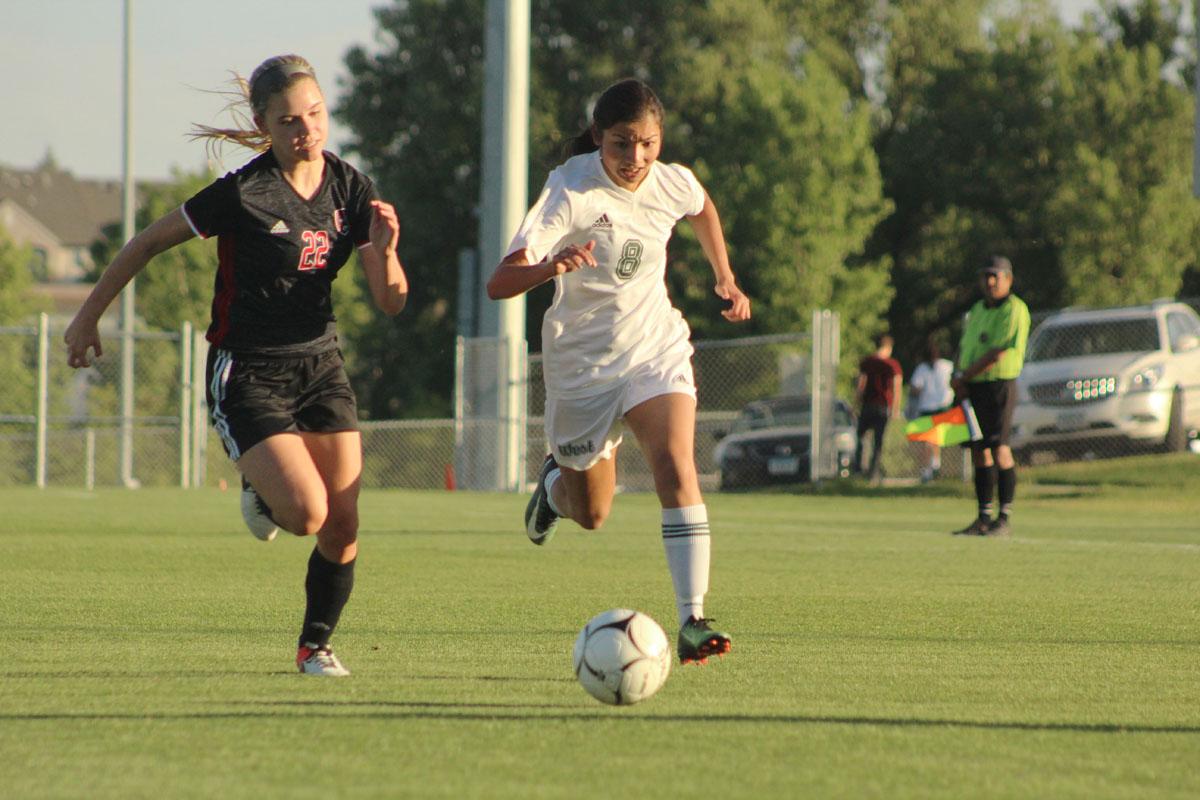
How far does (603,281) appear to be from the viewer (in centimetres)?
649

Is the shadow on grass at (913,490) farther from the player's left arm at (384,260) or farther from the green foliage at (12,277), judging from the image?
the green foliage at (12,277)

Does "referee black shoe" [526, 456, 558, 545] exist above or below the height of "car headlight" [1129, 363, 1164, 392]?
below

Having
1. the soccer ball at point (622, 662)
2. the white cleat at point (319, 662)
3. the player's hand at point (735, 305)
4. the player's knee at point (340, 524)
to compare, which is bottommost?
the white cleat at point (319, 662)

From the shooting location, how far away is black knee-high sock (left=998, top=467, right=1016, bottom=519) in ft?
46.3

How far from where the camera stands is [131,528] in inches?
569

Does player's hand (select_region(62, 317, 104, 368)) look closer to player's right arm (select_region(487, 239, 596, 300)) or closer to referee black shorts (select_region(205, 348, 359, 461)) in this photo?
referee black shorts (select_region(205, 348, 359, 461))

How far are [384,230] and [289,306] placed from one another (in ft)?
1.38

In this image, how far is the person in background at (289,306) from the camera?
589 centimetres

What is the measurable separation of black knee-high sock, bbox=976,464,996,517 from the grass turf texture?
1075 millimetres

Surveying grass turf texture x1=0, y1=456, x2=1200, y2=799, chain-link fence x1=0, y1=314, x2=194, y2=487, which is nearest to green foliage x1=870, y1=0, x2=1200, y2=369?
chain-link fence x1=0, y1=314, x2=194, y2=487

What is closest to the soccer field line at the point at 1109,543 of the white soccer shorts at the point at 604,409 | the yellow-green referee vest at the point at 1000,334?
the yellow-green referee vest at the point at 1000,334

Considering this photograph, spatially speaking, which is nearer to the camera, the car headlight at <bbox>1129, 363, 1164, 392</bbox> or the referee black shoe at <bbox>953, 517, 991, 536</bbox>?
the referee black shoe at <bbox>953, 517, 991, 536</bbox>

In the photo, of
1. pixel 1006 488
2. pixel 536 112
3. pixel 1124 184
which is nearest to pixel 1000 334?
pixel 1006 488

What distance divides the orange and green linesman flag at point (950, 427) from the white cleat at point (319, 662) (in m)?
8.79
